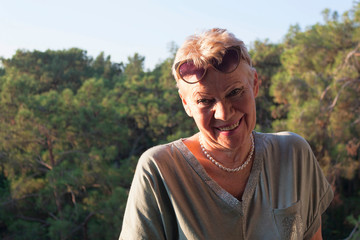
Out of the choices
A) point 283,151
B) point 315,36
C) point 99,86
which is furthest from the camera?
point 99,86

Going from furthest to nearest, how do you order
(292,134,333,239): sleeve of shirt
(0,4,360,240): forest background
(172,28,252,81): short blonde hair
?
(0,4,360,240): forest background → (292,134,333,239): sleeve of shirt → (172,28,252,81): short blonde hair

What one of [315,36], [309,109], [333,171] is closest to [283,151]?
[309,109]

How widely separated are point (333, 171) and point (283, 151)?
5603 millimetres

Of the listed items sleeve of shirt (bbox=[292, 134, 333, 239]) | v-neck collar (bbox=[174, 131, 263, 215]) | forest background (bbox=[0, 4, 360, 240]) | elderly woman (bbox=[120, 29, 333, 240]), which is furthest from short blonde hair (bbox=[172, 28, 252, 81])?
forest background (bbox=[0, 4, 360, 240])

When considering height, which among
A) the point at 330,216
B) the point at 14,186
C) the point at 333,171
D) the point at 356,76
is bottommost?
the point at 330,216

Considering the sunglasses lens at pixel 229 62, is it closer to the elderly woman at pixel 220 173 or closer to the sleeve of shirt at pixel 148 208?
the elderly woman at pixel 220 173

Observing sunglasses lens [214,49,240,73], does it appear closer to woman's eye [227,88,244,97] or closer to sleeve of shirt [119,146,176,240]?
woman's eye [227,88,244,97]

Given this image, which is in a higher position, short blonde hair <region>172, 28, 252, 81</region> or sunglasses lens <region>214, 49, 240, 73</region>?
short blonde hair <region>172, 28, 252, 81</region>

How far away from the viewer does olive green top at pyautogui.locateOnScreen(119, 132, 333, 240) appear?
2.64 feet

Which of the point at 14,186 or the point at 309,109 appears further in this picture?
the point at 14,186

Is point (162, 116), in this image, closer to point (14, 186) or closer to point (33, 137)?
point (33, 137)

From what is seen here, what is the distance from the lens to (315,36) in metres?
7.12

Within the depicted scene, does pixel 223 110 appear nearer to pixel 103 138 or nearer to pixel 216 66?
pixel 216 66

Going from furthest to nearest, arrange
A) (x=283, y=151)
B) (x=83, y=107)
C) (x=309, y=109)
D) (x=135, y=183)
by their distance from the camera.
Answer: (x=83, y=107), (x=309, y=109), (x=283, y=151), (x=135, y=183)
